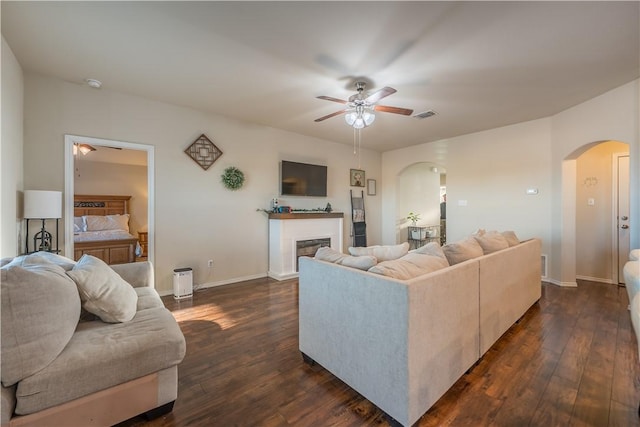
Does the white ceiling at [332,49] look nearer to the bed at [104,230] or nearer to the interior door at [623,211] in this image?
the interior door at [623,211]

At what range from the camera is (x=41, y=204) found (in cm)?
260

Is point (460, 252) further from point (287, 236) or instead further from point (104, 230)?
point (104, 230)

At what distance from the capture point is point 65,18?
2053 millimetres

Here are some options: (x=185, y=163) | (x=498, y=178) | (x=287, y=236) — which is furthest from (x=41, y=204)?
(x=498, y=178)

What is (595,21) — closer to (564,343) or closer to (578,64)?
(578,64)

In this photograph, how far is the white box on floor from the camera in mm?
3579

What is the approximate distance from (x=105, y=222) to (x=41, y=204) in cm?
382

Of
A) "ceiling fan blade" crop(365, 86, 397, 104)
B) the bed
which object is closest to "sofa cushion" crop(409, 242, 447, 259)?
"ceiling fan blade" crop(365, 86, 397, 104)

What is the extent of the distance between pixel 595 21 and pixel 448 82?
1.18 m

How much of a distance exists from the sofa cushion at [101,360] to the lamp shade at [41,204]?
65.8 inches

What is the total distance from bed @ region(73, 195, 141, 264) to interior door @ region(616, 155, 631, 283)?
8.13 meters

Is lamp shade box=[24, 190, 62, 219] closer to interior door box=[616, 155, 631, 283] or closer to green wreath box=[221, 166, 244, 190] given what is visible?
green wreath box=[221, 166, 244, 190]

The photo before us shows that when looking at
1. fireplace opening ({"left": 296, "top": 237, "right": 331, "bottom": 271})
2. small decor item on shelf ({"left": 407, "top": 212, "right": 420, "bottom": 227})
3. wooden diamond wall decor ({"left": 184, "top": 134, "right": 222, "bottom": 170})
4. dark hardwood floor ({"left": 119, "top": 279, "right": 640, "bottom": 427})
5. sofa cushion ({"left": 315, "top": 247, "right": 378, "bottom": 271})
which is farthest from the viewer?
small decor item on shelf ({"left": 407, "top": 212, "right": 420, "bottom": 227})

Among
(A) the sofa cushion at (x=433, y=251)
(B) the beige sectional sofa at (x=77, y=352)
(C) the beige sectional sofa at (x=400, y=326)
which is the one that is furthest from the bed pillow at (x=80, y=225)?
(A) the sofa cushion at (x=433, y=251)
